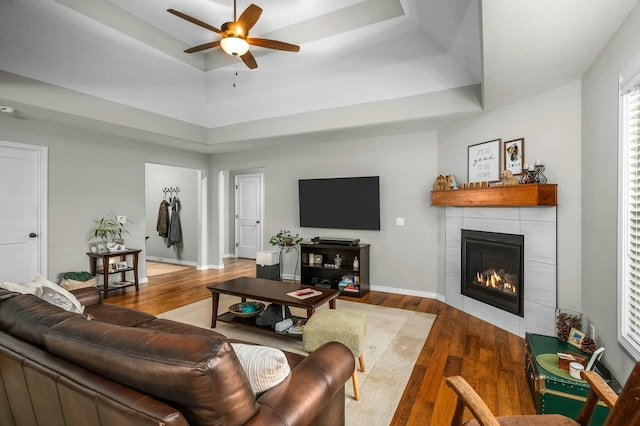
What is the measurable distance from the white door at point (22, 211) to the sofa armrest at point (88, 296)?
2.15m

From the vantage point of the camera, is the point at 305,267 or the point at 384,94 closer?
the point at 384,94

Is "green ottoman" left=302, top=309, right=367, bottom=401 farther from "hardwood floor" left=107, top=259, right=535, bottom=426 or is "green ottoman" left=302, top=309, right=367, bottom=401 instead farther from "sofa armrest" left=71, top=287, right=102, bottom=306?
"sofa armrest" left=71, top=287, right=102, bottom=306

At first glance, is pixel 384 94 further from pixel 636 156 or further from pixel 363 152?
pixel 636 156

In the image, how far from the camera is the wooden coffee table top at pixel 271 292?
2873 millimetres

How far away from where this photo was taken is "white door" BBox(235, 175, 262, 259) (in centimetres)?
799

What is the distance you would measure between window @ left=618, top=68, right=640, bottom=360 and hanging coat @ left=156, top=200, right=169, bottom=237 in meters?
7.63

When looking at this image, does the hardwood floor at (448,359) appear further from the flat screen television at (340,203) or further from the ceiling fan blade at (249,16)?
the ceiling fan blade at (249,16)

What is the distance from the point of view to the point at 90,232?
15.7 feet

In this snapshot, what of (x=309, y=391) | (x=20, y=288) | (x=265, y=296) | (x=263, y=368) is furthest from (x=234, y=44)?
(x=309, y=391)

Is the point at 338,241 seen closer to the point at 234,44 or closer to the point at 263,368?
the point at 234,44

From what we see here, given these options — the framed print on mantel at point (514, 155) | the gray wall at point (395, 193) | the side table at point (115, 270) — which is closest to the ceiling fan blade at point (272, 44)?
the gray wall at point (395, 193)

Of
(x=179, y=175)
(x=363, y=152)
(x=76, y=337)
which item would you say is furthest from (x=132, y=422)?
(x=179, y=175)

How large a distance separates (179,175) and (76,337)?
261 inches

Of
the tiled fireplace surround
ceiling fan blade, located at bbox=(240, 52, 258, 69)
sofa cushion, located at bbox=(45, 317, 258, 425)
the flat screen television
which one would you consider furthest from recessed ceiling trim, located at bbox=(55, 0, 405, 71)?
sofa cushion, located at bbox=(45, 317, 258, 425)
